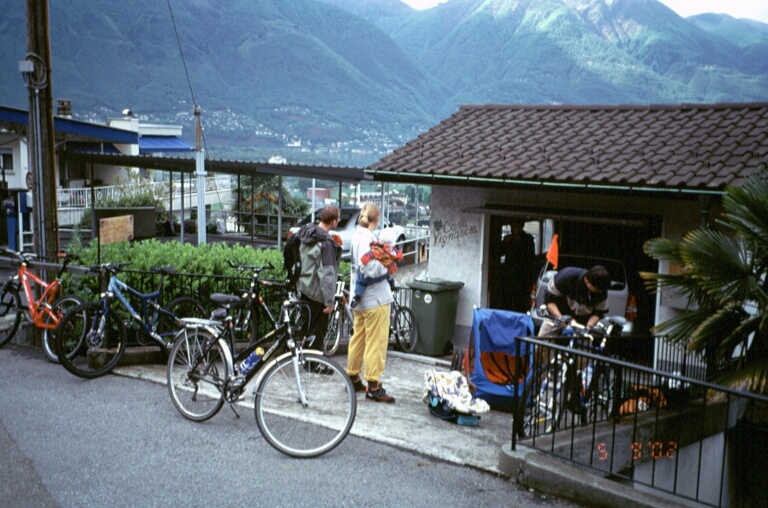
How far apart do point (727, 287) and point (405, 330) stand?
535 centimetres

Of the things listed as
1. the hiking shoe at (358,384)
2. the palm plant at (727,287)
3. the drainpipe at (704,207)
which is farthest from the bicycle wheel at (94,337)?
the drainpipe at (704,207)

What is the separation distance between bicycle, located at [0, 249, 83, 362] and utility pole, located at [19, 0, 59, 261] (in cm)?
44

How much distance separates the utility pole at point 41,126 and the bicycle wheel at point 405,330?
4.66 metres

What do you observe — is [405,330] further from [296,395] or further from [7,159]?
[7,159]

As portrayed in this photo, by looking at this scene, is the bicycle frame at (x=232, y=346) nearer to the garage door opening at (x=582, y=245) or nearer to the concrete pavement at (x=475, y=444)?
the concrete pavement at (x=475, y=444)

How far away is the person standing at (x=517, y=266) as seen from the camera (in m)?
11.6

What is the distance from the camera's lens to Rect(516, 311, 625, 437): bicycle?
5.89 meters

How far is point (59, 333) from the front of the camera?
7555mm

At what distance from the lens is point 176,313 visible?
28.7 feet

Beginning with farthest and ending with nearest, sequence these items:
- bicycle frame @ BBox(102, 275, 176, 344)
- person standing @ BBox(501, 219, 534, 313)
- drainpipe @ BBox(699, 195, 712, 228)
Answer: person standing @ BBox(501, 219, 534, 313) < drainpipe @ BBox(699, 195, 712, 228) < bicycle frame @ BBox(102, 275, 176, 344)

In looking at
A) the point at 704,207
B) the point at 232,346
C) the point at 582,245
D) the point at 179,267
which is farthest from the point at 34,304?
the point at 582,245

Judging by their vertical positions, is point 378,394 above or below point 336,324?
below

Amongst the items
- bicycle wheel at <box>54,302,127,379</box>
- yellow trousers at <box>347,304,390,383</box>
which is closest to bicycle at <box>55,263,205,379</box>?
bicycle wheel at <box>54,302,127,379</box>

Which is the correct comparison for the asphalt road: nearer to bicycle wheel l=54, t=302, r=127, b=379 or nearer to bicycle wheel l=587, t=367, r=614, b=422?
bicycle wheel l=54, t=302, r=127, b=379
